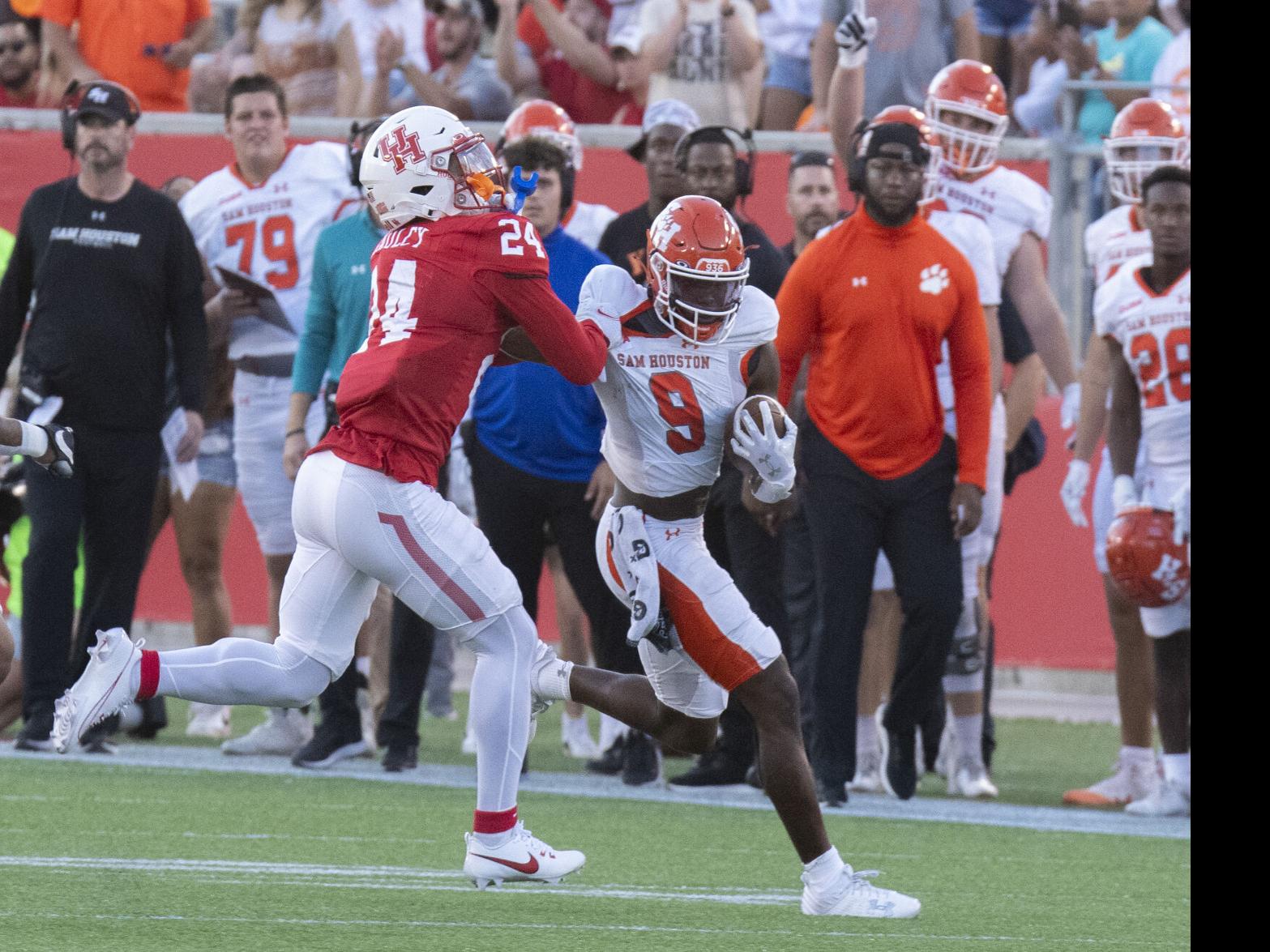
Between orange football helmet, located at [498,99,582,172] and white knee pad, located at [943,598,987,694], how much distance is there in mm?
2331

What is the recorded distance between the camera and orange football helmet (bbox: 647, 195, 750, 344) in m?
5.71

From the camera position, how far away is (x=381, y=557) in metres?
5.29

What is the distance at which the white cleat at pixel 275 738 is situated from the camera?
28.6 feet

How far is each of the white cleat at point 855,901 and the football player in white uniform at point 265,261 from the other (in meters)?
3.91

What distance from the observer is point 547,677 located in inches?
222

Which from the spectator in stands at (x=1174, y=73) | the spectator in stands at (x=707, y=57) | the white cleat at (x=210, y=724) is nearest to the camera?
the white cleat at (x=210, y=724)

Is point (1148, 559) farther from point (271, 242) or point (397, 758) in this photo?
point (271, 242)

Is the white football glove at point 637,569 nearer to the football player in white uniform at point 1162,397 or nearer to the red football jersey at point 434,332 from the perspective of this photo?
the red football jersey at point 434,332

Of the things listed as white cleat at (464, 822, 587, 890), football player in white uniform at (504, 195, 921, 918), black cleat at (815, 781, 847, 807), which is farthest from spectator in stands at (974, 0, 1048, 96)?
white cleat at (464, 822, 587, 890)

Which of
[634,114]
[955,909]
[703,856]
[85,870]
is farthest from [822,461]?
[634,114]

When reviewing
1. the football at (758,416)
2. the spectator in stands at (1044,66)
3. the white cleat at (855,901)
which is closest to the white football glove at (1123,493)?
the football at (758,416)

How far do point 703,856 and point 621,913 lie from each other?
1.13 metres

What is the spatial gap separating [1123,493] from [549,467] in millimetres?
2099

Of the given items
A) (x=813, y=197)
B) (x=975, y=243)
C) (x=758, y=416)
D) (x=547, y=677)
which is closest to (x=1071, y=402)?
(x=975, y=243)
